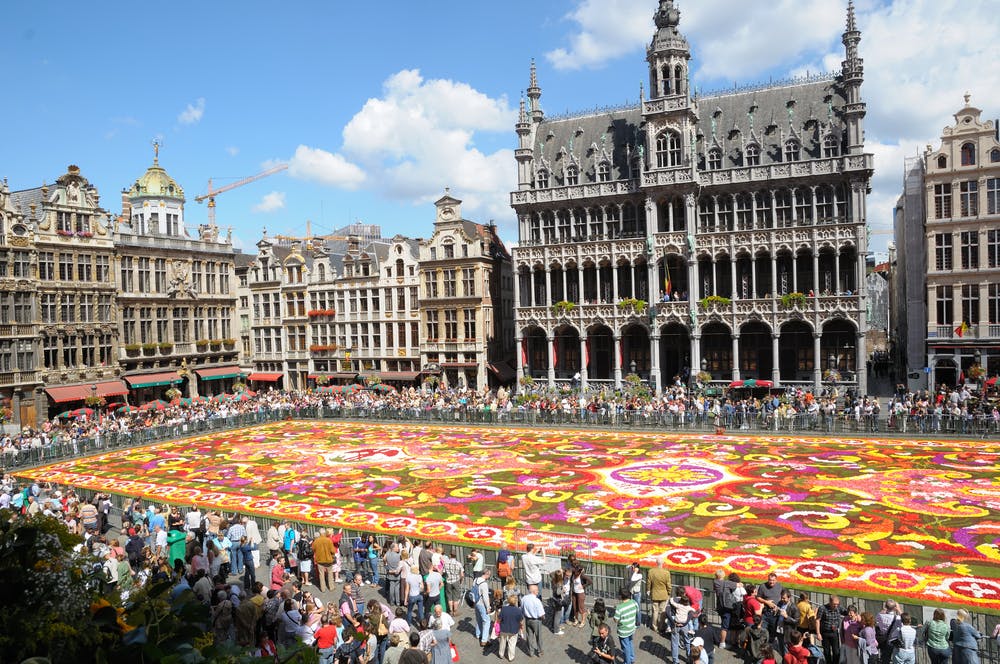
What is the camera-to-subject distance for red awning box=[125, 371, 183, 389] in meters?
54.1

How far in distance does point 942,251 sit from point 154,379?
54416 millimetres

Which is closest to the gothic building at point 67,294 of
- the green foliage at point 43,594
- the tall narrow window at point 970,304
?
the green foliage at point 43,594

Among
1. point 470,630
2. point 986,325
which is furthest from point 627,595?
point 986,325

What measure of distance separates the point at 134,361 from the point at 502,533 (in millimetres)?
43623

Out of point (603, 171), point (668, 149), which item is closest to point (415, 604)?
point (668, 149)

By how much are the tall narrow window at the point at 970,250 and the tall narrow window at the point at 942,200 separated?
1569mm

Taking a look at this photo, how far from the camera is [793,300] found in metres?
47.1

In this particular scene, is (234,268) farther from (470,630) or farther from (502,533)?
(470,630)

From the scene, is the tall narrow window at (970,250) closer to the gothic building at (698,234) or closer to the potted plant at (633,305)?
the gothic building at (698,234)

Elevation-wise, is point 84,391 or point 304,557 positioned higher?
point 84,391

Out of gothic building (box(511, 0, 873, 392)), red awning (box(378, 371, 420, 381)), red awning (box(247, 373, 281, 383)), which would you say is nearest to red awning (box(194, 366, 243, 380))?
red awning (box(247, 373, 281, 383))

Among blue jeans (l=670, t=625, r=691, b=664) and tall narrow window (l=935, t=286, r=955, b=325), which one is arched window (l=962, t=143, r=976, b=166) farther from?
blue jeans (l=670, t=625, r=691, b=664)

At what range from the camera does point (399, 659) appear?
10359 mm

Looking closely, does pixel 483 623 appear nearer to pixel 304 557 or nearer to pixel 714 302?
pixel 304 557
